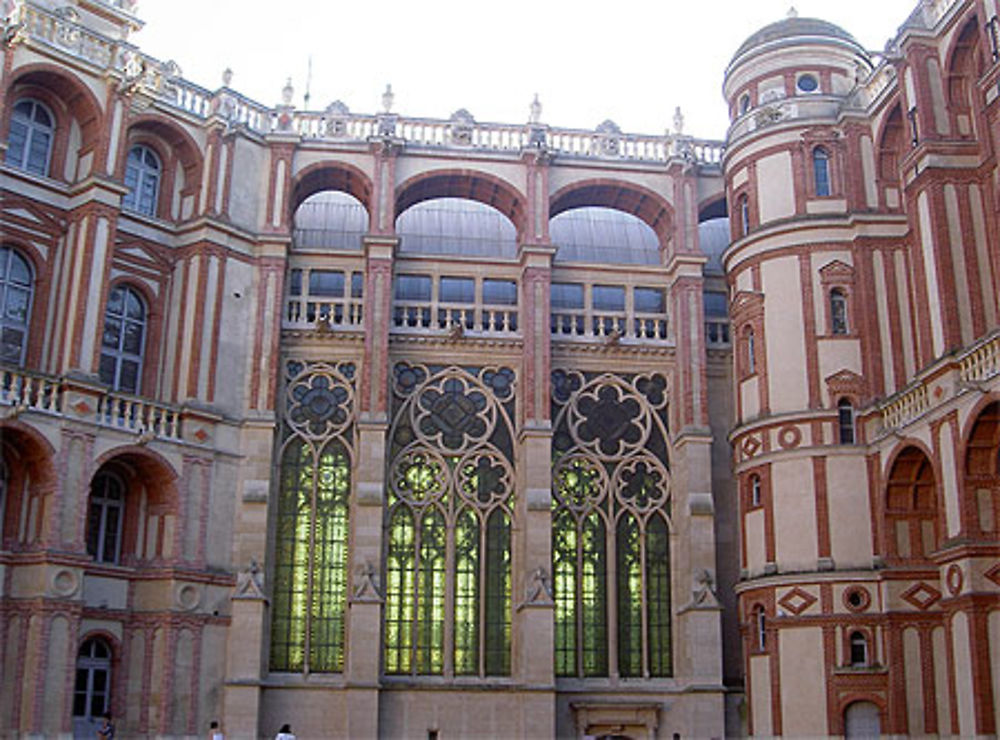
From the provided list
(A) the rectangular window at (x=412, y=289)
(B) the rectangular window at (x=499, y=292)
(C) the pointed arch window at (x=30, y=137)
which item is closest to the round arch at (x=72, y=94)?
(C) the pointed arch window at (x=30, y=137)

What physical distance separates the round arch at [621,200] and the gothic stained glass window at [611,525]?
16.8 feet

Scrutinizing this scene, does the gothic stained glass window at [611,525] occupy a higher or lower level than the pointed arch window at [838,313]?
lower

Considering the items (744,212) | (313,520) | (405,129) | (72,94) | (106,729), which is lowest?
(106,729)

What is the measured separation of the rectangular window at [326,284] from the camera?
112 ft

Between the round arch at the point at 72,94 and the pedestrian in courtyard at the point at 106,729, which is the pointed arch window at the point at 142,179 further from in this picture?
the pedestrian in courtyard at the point at 106,729

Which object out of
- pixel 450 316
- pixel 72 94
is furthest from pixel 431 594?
pixel 72 94

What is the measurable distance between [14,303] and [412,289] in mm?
11297

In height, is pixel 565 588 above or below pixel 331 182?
below

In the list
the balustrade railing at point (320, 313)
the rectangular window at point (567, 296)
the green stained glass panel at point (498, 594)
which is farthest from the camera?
the rectangular window at point (567, 296)

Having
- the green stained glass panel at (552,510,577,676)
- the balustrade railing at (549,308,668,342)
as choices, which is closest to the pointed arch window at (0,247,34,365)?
the balustrade railing at (549,308,668,342)

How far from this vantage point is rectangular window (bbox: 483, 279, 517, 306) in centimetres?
3494

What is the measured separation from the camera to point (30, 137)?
2909cm

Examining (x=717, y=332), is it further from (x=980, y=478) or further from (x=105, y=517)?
(x=105, y=517)

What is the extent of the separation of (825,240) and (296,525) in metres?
16.2
